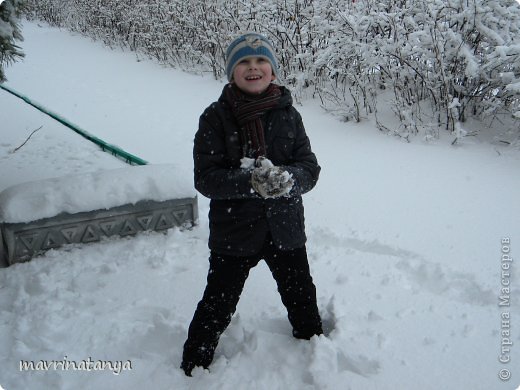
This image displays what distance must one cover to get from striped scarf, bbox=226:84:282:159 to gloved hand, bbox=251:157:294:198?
12 cm

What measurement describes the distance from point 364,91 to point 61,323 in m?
4.16

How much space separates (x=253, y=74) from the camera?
174 centimetres

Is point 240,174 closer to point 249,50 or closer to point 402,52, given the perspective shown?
point 249,50

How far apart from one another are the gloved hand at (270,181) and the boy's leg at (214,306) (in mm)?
364

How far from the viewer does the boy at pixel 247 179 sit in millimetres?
1727

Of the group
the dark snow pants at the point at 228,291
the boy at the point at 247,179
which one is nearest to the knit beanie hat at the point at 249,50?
the boy at the point at 247,179

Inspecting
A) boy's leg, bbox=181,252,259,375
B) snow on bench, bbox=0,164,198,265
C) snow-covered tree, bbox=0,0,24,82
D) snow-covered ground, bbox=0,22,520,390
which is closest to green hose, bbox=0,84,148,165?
snow-covered ground, bbox=0,22,520,390

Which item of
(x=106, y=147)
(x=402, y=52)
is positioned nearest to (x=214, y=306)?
(x=106, y=147)

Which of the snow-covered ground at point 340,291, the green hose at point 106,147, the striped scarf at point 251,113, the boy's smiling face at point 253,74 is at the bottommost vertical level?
the snow-covered ground at point 340,291

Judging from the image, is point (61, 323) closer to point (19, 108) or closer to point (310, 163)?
point (310, 163)

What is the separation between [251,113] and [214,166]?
262 mm

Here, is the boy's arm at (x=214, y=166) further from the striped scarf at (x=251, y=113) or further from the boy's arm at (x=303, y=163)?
the boy's arm at (x=303, y=163)

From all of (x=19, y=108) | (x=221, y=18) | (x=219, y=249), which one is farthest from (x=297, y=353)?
(x=221, y=18)

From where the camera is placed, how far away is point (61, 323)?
2.28m
